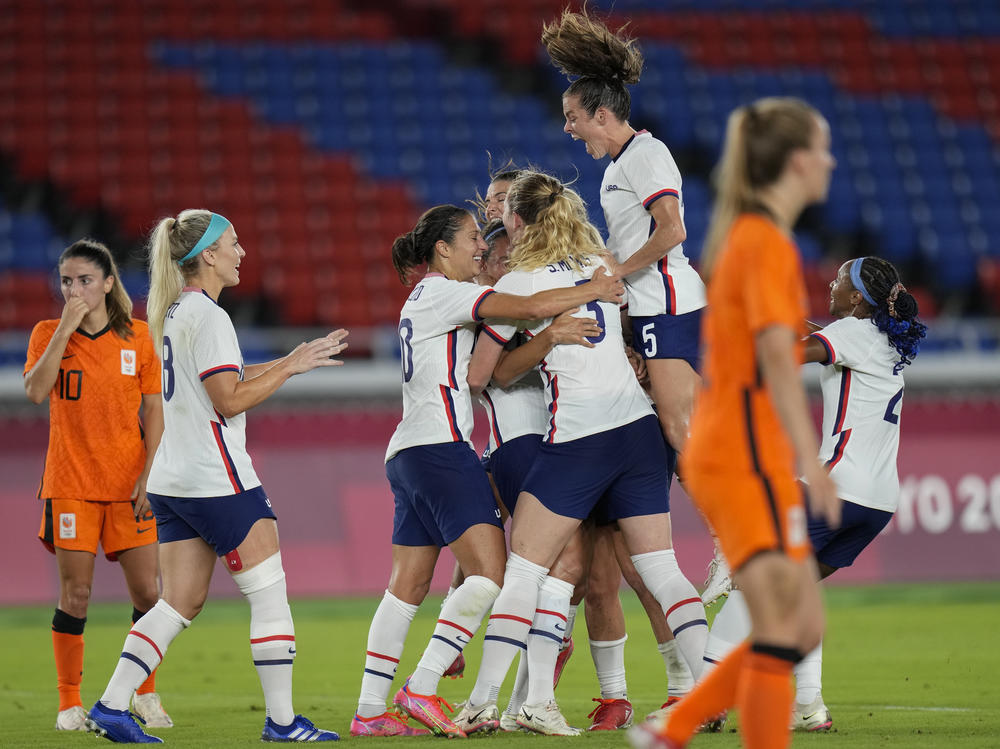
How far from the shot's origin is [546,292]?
5750mm

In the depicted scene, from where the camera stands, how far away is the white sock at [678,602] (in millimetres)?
5695

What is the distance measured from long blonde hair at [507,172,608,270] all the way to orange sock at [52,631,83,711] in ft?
9.08

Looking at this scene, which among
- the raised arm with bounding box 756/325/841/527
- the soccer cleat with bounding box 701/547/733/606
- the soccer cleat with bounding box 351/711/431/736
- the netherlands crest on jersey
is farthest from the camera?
the netherlands crest on jersey

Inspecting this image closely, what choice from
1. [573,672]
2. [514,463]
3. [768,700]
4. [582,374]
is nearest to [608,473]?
[582,374]

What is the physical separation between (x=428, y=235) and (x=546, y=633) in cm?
185

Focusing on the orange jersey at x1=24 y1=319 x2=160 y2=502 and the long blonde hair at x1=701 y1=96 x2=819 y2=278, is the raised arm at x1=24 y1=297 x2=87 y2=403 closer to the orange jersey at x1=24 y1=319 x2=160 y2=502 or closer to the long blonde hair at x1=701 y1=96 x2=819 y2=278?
the orange jersey at x1=24 y1=319 x2=160 y2=502

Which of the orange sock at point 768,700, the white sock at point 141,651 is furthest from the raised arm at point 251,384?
the orange sock at point 768,700

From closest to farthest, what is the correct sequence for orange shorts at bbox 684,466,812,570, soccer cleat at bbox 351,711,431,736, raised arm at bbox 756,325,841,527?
raised arm at bbox 756,325,841,527, orange shorts at bbox 684,466,812,570, soccer cleat at bbox 351,711,431,736

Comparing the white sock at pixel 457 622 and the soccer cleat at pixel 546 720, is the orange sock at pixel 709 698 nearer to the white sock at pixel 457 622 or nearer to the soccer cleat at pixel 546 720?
the soccer cleat at pixel 546 720

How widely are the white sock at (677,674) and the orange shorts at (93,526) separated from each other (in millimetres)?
2608

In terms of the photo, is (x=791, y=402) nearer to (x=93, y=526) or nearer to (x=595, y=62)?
(x=595, y=62)

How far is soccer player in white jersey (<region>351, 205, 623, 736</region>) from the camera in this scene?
5715 mm

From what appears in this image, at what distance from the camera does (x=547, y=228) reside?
19.6 ft

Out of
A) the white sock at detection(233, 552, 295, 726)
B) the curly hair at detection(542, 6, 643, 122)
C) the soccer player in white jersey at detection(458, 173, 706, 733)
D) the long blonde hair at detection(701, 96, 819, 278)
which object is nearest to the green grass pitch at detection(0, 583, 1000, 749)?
the white sock at detection(233, 552, 295, 726)
